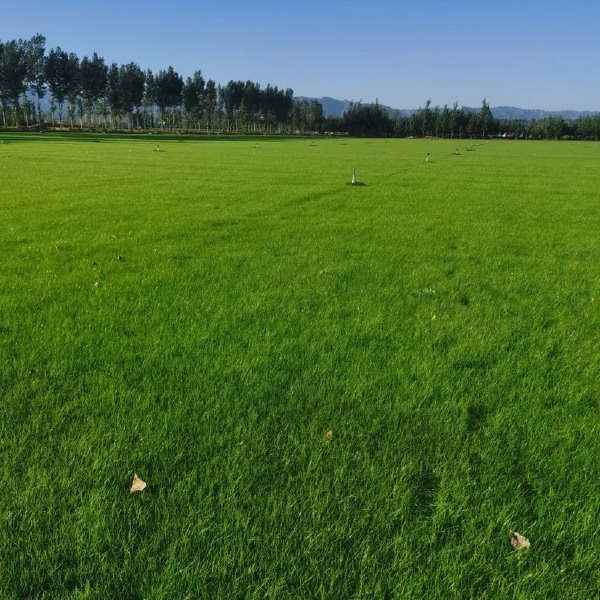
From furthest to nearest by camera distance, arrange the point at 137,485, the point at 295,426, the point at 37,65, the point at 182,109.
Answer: the point at 182,109
the point at 37,65
the point at 295,426
the point at 137,485

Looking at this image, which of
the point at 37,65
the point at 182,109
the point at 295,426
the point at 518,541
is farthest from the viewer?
the point at 182,109

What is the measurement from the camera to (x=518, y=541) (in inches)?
110

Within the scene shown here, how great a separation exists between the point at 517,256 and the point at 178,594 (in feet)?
30.0

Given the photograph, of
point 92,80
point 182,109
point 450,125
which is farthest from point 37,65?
point 450,125

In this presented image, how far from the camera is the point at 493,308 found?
21.8 feet

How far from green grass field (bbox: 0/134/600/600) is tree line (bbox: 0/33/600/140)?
121 meters

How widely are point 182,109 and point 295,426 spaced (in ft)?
540

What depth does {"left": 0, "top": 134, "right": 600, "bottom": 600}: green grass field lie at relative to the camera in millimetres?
2604

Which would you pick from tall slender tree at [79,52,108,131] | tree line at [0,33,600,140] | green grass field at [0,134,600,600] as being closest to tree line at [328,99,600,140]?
tree line at [0,33,600,140]

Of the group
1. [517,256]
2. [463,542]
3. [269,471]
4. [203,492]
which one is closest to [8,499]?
[203,492]

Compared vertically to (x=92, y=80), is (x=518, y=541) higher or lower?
lower

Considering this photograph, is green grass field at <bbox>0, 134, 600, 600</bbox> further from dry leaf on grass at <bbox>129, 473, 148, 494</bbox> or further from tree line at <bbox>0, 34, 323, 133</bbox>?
tree line at <bbox>0, 34, 323, 133</bbox>

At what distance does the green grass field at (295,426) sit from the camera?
103 inches

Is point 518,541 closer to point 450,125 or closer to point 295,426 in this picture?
point 295,426
